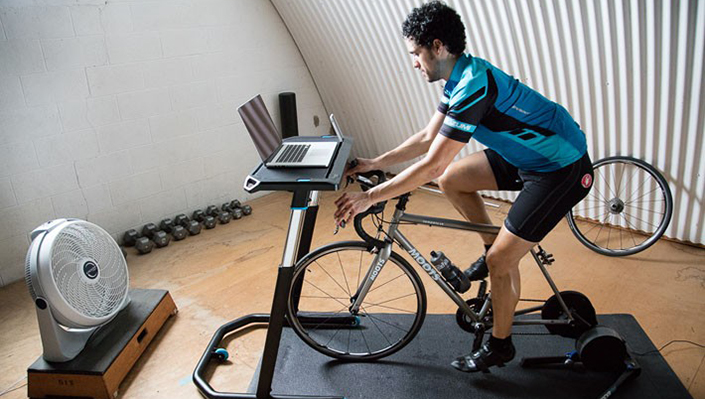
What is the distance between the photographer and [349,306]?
2.89m

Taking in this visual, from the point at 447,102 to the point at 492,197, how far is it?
241 cm

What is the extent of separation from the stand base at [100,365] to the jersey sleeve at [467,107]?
73.1 inches

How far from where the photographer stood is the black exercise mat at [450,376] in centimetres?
241

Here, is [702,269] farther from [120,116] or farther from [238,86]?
[120,116]

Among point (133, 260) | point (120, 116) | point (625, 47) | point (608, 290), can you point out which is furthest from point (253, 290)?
point (625, 47)

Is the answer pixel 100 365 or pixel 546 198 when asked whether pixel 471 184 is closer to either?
pixel 546 198

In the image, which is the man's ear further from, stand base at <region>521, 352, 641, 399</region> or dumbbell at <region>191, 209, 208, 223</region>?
dumbbell at <region>191, 209, 208, 223</region>

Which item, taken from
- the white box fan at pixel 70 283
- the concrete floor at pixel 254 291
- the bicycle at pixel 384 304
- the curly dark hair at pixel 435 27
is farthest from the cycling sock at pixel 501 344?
the white box fan at pixel 70 283

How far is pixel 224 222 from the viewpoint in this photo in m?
4.41

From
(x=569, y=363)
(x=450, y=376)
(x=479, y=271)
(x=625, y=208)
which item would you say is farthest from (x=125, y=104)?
(x=625, y=208)

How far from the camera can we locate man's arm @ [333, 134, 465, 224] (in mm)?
2035

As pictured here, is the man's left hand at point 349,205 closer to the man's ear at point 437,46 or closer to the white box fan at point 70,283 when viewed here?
the man's ear at point 437,46

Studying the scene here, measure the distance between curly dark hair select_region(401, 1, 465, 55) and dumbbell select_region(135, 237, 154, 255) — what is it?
265cm

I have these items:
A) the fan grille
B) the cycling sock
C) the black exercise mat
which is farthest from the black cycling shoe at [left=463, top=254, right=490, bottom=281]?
the fan grille
